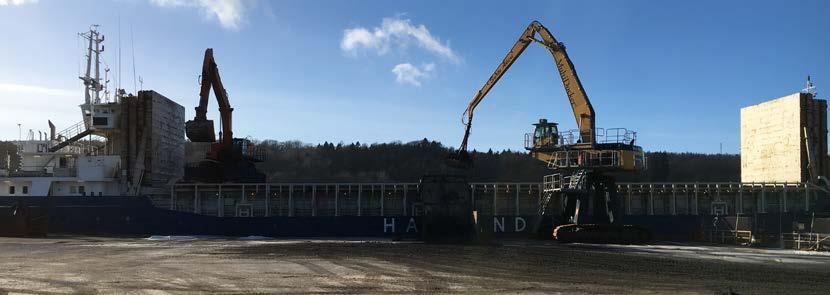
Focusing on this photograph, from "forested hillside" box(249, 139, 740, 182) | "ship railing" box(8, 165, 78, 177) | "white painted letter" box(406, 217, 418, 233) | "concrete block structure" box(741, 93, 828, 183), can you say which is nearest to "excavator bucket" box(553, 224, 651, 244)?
"white painted letter" box(406, 217, 418, 233)

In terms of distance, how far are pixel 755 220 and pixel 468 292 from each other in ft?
100

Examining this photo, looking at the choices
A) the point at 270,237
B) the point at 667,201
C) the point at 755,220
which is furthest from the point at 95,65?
the point at 755,220

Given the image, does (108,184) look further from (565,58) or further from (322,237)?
(565,58)

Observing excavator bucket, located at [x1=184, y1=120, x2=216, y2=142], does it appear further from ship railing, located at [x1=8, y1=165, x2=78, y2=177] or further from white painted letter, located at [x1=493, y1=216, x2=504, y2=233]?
white painted letter, located at [x1=493, y1=216, x2=504, y2=233]

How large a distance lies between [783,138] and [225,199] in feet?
128

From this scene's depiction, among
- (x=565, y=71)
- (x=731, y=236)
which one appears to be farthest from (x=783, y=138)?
(x=565, y=71)

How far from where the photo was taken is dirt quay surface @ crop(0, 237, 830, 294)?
15250 millimetres

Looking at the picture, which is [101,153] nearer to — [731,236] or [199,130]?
[199,130]

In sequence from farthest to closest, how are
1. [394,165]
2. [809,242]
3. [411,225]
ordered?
1. [394,165]
2. [411,225]
3. [809,242]

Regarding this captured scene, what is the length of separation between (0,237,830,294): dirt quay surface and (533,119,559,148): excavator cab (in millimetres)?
11552

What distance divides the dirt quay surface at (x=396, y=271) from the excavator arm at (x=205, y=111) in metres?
16.2

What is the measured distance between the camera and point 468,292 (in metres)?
14.5

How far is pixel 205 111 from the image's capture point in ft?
144

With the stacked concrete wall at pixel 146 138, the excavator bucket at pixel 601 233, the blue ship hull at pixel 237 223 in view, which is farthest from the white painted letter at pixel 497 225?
the stacked concrete wall at pixel 146 138
